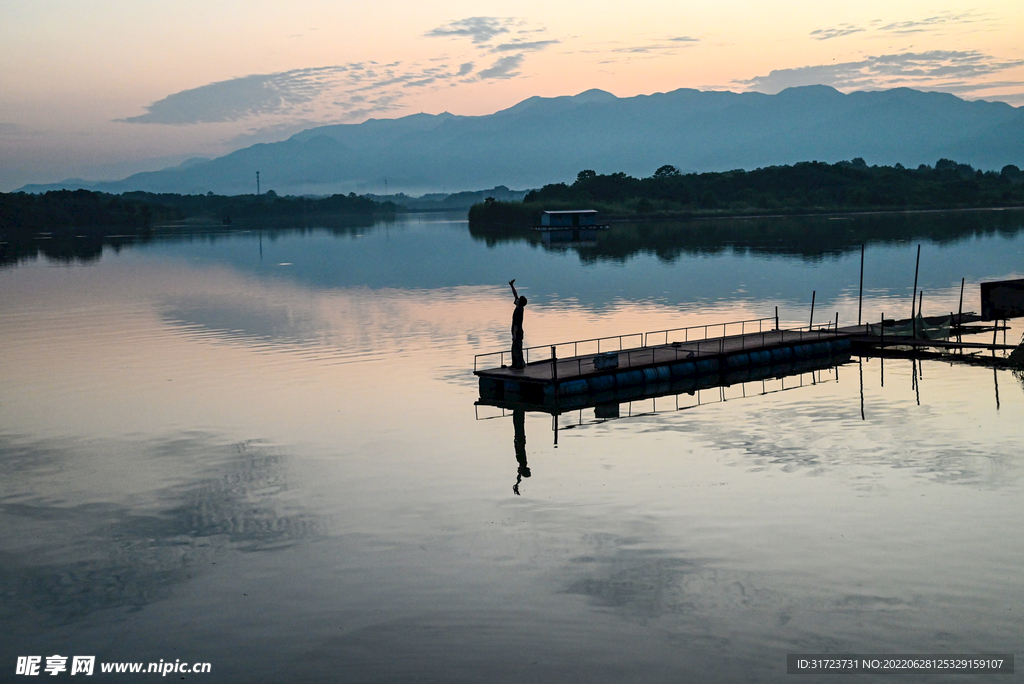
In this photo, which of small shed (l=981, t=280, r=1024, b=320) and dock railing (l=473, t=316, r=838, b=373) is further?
small shed (l=981, t=280, r=1024, b=320)

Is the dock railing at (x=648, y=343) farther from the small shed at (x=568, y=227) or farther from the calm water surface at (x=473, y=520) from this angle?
the small shed at (x=568, y=227)

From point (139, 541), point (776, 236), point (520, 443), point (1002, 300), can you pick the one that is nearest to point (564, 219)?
point (776, 236)

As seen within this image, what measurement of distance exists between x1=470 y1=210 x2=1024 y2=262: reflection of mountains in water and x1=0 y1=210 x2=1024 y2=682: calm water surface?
72297mm

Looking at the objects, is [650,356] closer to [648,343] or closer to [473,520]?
[648,343]

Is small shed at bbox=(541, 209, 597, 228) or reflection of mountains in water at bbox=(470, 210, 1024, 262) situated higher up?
small shed at bbox=(541, 209, 597, 228)

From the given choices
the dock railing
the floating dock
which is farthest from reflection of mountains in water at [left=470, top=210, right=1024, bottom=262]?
the floating dock

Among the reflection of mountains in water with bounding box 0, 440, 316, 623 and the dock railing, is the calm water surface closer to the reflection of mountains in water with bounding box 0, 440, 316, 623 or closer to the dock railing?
the reflection of mountains in water with bounding box 0, 440, 316, 623

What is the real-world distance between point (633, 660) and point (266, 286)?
76.3 metres

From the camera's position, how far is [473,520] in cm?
2269

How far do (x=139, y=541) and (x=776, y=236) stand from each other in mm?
136143

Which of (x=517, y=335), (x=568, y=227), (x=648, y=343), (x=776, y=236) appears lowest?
(x=648, y=343)

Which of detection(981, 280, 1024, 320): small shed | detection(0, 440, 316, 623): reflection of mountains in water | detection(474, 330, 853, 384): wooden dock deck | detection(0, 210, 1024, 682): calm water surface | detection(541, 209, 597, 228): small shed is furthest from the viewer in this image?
detection(541, 209, 597, 228): small shed

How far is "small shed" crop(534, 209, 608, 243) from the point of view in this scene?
167m

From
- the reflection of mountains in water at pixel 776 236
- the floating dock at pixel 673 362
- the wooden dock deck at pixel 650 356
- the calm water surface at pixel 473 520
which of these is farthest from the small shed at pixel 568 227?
the calm water surface at pixel 473 520
